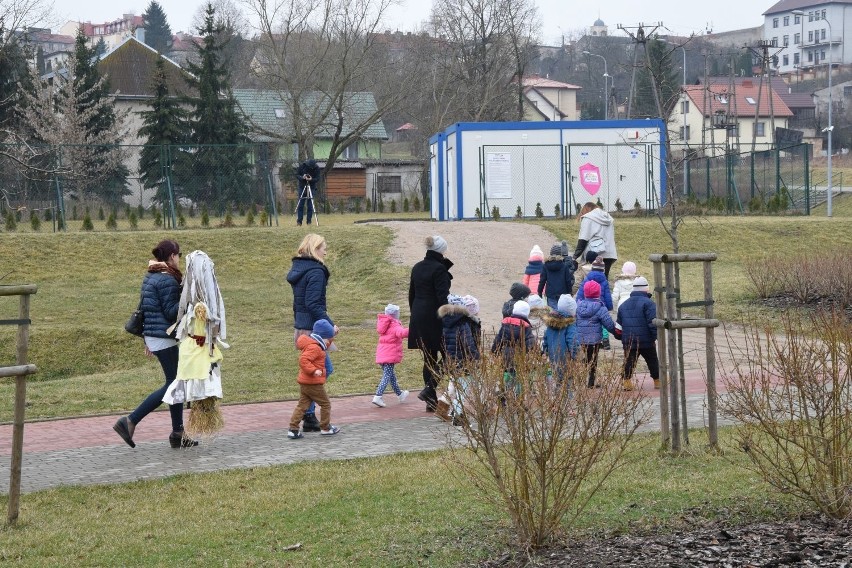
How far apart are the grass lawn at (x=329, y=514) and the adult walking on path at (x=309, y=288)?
5.48 feet

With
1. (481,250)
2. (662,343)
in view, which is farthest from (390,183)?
(662,343)

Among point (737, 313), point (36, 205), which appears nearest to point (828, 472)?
point (737, 313)

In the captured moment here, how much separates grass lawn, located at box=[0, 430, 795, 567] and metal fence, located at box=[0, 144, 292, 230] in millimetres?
21605

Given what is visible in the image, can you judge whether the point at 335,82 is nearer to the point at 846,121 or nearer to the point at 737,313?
the point at 737,313

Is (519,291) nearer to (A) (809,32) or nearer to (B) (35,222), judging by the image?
(B) (35,222)

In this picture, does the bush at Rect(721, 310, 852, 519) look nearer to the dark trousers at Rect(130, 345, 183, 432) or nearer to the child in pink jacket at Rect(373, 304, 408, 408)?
the dark trousers at Rect(130, 345, 183, 432)

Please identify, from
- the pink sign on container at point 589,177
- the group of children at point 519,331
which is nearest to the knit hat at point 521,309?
the group of children at point 519,331

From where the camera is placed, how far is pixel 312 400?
9.42 meters

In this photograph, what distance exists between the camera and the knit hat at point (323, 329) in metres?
9.41

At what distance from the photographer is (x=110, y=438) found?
32.3 feet

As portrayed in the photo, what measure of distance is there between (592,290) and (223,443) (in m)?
4.54

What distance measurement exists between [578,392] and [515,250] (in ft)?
60.1

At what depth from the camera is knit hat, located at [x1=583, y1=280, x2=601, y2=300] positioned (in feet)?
38.7

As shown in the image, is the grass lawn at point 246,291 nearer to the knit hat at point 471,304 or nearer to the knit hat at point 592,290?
the knit hat at point 592,290
